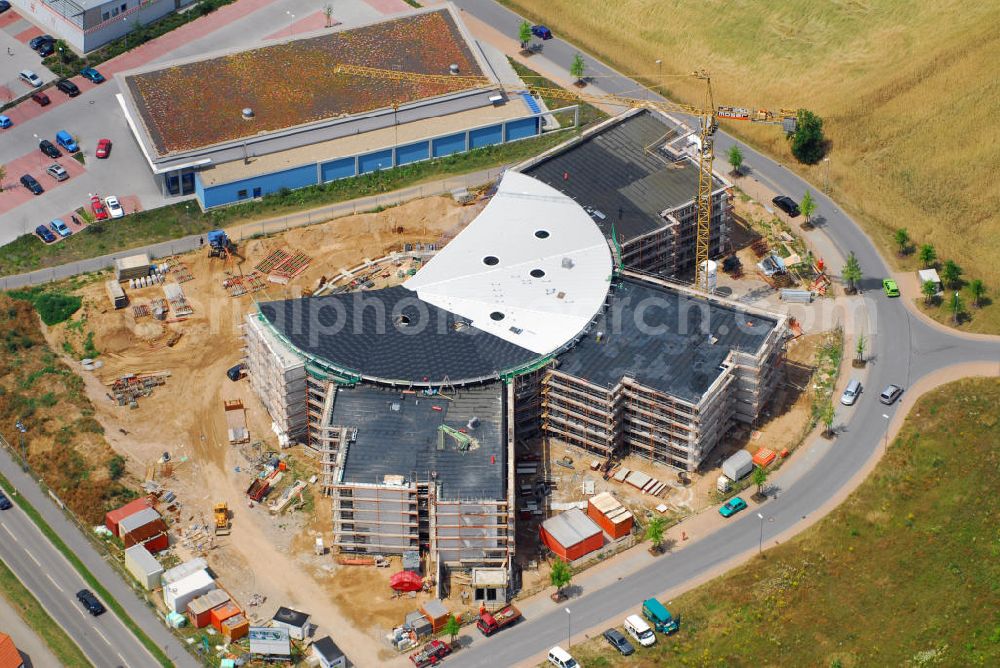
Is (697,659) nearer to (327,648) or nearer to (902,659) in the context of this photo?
(902,659)

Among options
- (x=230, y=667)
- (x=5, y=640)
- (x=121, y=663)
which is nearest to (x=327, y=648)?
(x=230, y=667)

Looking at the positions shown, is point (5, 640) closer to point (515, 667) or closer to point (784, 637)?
point (515, 667)

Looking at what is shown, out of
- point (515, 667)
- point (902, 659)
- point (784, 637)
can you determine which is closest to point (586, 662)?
point (515, 667)

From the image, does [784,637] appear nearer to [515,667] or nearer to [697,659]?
[697,659]

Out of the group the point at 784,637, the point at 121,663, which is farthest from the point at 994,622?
the point at 121,663
